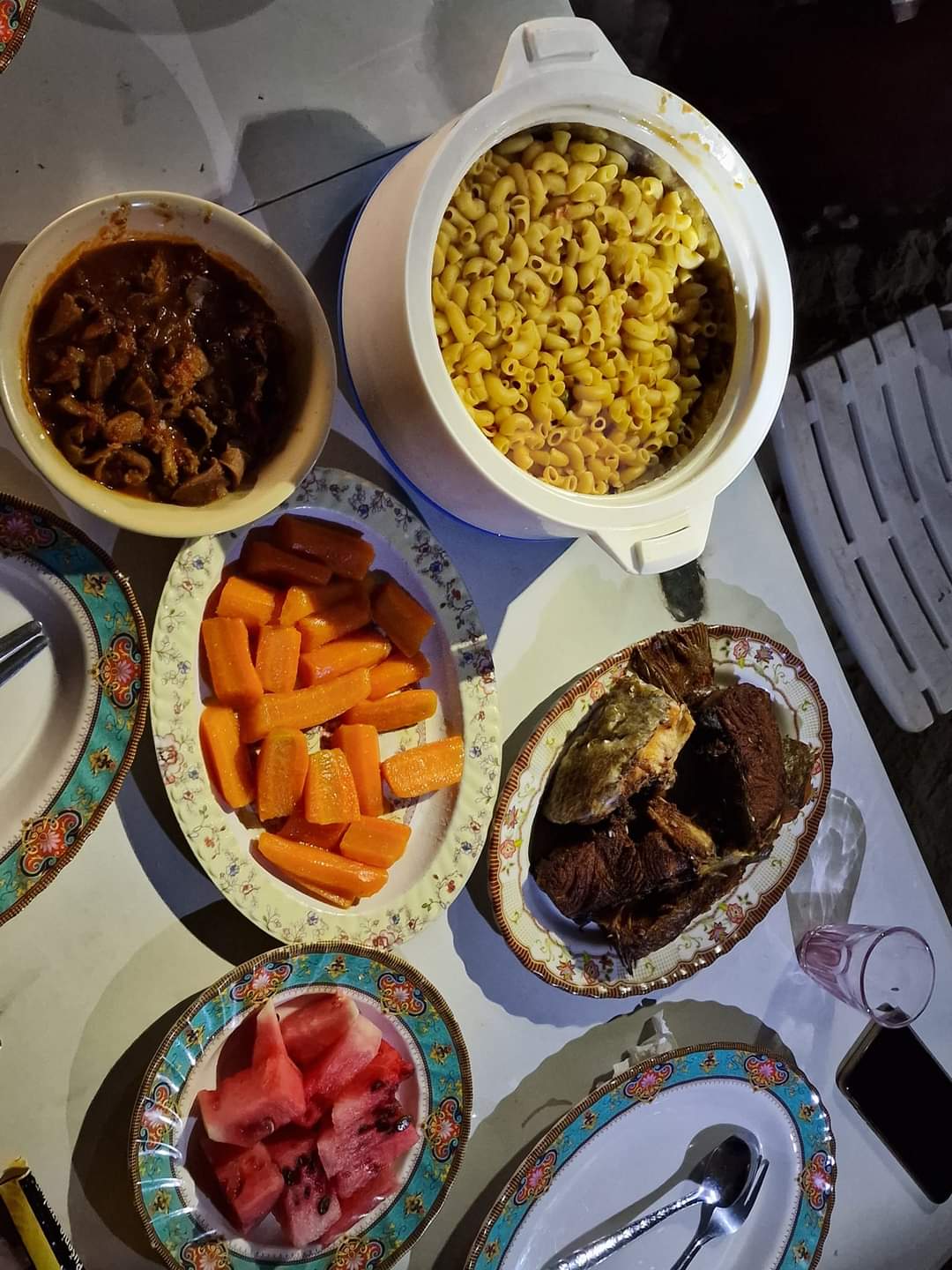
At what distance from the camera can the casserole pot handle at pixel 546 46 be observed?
126 centimetres

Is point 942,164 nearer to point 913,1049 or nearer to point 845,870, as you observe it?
point 845,870

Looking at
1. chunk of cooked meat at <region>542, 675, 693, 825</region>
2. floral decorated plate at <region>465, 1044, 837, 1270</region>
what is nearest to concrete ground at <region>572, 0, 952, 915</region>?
chunk of cooked meat at <region>542, 675, 693, 825</region>

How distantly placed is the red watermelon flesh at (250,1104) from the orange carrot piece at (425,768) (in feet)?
1.28

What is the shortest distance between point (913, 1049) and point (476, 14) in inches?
79.5

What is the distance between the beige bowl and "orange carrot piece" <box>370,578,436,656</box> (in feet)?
0.95

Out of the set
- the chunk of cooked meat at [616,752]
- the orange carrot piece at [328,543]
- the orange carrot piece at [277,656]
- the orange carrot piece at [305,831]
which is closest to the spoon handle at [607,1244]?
the chunk of cooked meat at [616,752]

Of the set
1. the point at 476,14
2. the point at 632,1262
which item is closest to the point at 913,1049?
the point at 632,1262

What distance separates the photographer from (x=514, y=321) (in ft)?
4.48

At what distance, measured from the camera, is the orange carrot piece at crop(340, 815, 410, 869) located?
4.69 feet

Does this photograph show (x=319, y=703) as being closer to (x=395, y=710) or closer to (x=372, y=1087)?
(x=395, y=710)

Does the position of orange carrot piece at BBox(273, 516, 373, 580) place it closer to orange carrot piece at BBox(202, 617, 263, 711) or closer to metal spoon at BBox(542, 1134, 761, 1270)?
orange carrot piece at BBox(202, 617, 263, 711)

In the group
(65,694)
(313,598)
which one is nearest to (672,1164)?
(313,598)

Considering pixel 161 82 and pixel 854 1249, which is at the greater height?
pixel 161 82

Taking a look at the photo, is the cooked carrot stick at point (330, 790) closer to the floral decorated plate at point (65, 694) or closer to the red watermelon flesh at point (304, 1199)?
the floral decorated plate at point (65, 694)
